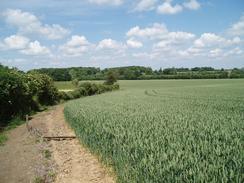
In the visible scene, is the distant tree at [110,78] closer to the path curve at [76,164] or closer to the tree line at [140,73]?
the tree line at [140,73]

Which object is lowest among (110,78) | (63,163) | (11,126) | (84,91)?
(11,126)

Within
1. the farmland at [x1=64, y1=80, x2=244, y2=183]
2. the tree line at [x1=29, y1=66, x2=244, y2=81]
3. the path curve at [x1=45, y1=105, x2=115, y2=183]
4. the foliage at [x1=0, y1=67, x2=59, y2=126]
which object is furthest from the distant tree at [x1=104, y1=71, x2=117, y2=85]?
the farmland at [x1=64, y1=80, x2=244, y2=183]

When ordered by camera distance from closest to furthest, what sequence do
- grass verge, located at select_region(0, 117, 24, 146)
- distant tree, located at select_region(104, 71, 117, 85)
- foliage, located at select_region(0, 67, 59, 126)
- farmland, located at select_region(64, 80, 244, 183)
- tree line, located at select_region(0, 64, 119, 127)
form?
1. farmland, located at select_region(64, 80, 244, 183)
2. grass verge, located at select_region(0, 117, 24, 146)
3. foliage, located at select_region(0, 67, 59, 126)
4. tree line, located at select_region(0, 64, 119, 127)
5. distant tree, located at select_region(104, 71, 117, 85)

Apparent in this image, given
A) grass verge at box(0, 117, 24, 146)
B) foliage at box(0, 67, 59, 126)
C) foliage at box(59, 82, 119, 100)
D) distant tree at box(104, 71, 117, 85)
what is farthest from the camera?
distant tree at box(104, 71, 117, 85)

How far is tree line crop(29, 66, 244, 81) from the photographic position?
364 ft

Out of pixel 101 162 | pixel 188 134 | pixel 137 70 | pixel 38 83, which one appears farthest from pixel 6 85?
pixel 137 70

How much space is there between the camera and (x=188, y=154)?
8.57 metres

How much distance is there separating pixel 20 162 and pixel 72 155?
2.20m

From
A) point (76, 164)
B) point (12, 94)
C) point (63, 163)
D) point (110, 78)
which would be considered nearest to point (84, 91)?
point (110, 78)

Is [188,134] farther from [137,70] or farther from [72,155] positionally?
[137,70]

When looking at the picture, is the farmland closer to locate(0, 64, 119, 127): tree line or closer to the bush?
the bush

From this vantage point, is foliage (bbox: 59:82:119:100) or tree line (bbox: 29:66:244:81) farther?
tree line (bbox: 29:66:244:81)

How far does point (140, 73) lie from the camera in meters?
140

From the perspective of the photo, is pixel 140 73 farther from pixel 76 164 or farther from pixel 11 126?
pixel 76 164
